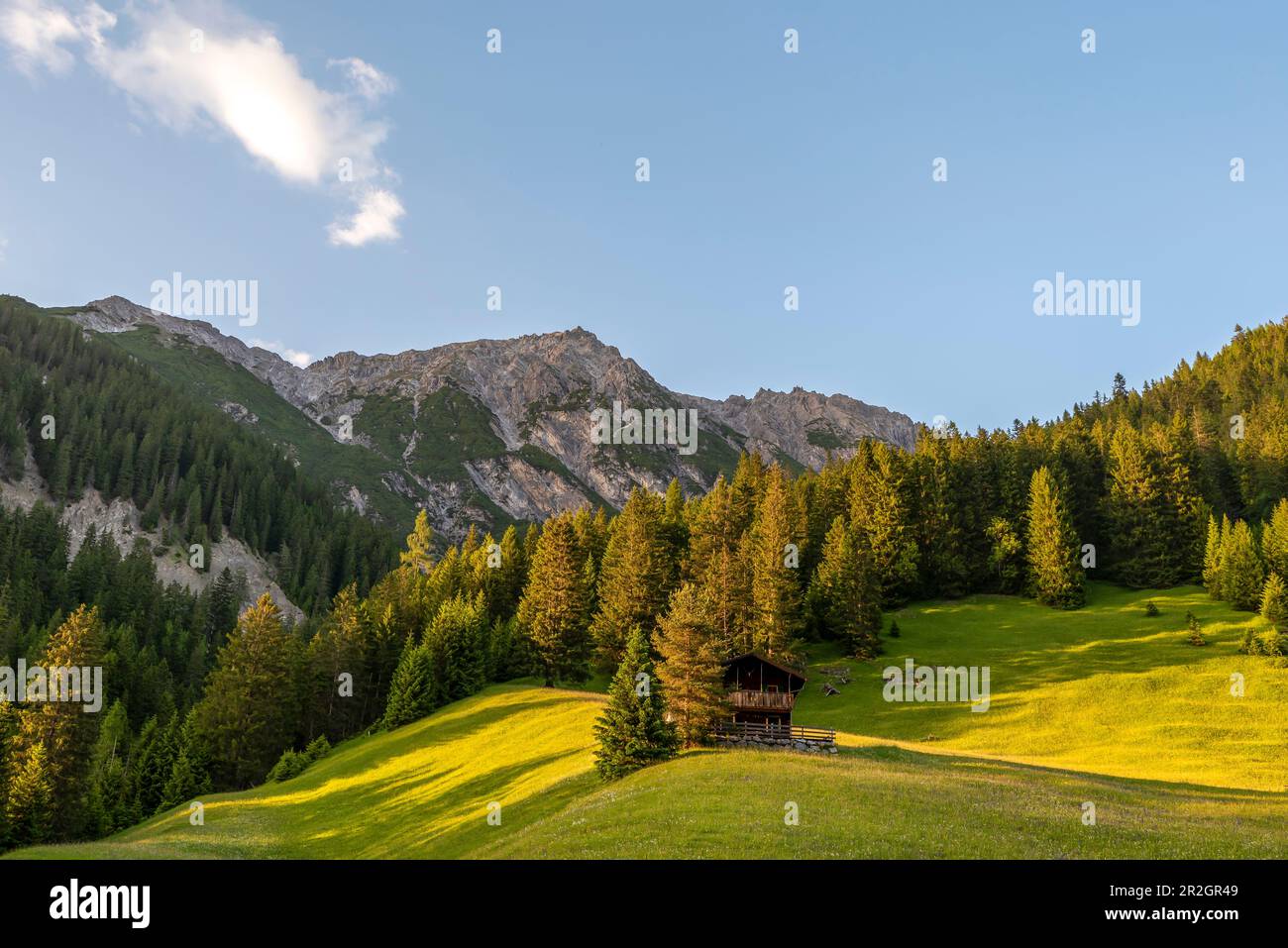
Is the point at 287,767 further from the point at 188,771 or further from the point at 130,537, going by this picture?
the point at 130,537

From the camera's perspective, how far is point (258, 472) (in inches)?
7259

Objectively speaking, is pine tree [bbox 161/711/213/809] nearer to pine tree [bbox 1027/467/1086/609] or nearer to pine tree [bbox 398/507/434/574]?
pine tree [bbox 398/507/434/574]

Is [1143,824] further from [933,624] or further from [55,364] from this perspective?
[55,364]

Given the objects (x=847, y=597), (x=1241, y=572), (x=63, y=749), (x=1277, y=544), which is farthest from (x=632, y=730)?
(x=1277, y=544)

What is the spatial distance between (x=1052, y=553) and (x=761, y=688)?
185 ft

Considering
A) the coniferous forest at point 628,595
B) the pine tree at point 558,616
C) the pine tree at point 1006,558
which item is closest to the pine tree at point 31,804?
the coniferous forest at point 628,595

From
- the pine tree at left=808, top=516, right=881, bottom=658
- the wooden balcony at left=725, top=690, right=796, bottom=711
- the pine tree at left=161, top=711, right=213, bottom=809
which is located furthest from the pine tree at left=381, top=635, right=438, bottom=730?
the pine tree at left=808, top=516, right=881, bottom=658

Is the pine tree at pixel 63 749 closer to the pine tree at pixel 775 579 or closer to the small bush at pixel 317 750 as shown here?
the small bush at pixel 317 750

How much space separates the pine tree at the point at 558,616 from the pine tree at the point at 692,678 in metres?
35.4

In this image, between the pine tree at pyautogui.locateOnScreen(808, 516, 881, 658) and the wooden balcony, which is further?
the pine tree at pyautogui.locateOnScreen(808, 516, 881, 658)

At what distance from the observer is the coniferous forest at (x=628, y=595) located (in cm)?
5328

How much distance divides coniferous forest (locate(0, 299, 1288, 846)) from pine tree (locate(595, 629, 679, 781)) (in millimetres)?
147

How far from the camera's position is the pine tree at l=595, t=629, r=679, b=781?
3531 centimetres
